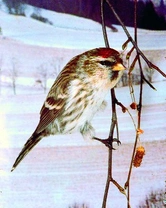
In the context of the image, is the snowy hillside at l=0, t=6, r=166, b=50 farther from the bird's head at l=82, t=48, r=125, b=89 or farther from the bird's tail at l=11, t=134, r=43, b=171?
the bird's tail at l=11, t=134, r=43, b=171

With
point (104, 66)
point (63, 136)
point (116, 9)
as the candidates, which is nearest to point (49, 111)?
point (63, 136)

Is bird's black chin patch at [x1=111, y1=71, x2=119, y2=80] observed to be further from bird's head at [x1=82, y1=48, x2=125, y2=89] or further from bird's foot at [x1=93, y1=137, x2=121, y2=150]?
bird's foot at [x1=93, y1=137, x2=121, y2=150]

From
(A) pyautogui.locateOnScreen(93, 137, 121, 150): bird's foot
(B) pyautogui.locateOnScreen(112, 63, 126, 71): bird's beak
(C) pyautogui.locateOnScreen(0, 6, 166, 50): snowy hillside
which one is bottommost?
(A) pyautogui.locateOnScreen(93, 137, 121, 150): bird's foot

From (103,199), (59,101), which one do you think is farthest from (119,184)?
(59,101)

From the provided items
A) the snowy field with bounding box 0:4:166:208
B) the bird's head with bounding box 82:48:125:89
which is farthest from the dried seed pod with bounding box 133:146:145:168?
the bird's head with bounding box 82:48:125:89

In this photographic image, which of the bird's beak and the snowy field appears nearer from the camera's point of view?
the bird's beak

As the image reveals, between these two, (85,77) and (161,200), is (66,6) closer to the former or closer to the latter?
(85,77)

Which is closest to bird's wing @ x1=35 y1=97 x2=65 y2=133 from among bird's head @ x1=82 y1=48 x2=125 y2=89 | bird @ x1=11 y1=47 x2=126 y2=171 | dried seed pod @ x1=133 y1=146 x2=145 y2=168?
bird @ x1=11 y1=47 x2=126 y2=171

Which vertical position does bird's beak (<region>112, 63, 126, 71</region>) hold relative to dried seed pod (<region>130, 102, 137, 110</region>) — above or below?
above
